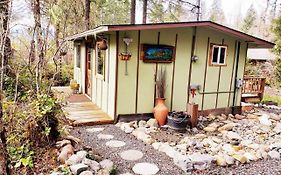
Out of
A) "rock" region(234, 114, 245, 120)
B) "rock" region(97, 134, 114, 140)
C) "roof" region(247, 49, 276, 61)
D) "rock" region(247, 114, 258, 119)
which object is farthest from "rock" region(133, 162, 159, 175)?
"roof" region(247, 49, 276, 61)

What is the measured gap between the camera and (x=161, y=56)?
631 centimetres

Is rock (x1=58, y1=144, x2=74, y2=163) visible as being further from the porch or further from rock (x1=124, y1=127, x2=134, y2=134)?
the porch

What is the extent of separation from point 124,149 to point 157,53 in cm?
267

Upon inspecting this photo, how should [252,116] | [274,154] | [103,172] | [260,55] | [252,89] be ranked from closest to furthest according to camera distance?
1. [103,172]
2. [274,154]
3. [252,116]
4. [252,89]
5. [260,55]

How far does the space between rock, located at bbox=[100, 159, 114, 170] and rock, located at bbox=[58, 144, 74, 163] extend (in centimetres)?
49

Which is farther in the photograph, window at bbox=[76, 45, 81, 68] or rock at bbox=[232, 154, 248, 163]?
window at bbox=[76, 45, 81, 68]

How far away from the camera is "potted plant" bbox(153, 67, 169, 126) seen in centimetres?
608

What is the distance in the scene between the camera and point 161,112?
605cm

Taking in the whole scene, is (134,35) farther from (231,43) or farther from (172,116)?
(231,43)

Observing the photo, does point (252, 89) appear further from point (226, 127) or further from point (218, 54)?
point (226, 127)

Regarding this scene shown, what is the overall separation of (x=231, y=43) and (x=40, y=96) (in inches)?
219

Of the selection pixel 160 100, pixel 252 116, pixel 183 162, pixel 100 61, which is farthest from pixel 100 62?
pixel 252 116

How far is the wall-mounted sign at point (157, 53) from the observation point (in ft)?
20.1

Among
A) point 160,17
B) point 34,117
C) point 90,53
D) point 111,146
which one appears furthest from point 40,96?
point 160,17
